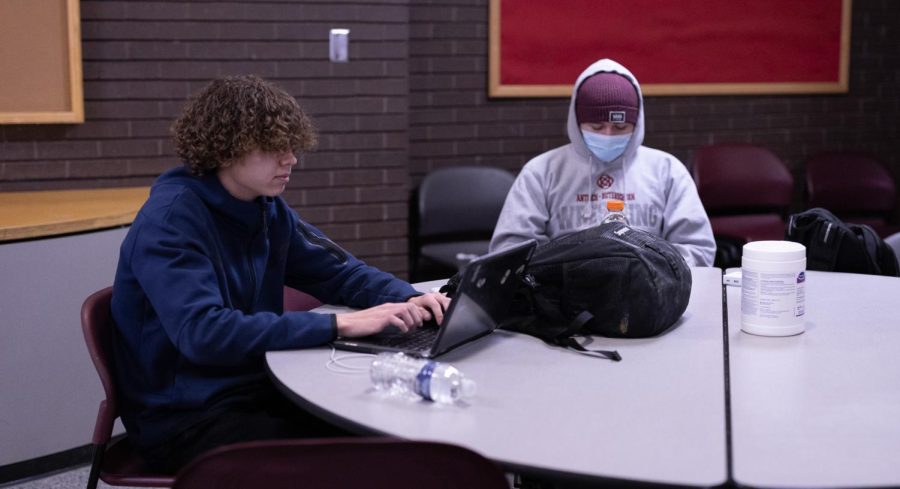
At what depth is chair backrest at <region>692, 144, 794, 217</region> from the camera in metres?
5.17

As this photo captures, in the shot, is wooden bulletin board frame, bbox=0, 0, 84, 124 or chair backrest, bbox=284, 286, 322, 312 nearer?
chair backrest, bbox=284, 286, 322, 312

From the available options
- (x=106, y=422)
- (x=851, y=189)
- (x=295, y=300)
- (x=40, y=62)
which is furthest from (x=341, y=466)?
(x=851, y=189)

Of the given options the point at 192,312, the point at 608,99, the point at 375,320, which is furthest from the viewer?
the point at 608,99

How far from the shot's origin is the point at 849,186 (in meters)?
5.44

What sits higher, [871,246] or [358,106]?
[358,106]

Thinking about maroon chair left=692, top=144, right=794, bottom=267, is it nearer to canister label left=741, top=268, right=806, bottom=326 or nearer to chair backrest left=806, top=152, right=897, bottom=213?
chair backrest left=806, top=152, right=897, bottom=213

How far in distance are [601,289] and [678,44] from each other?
11.8 ft

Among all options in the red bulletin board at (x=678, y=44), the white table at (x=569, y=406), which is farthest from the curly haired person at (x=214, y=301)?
the red bulletin board at (x=678, y=44)

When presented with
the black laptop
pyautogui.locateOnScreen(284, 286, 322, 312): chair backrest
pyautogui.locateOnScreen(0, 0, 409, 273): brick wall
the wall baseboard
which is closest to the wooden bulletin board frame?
pyautogui.locateOnScreen(0, 0, 409, 273): brick wall

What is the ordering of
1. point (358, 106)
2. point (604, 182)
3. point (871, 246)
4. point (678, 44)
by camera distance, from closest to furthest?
point (871, 246), point (604, 182), point (358, 106), point (678, 44)

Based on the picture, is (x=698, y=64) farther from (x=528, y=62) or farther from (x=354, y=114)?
(x=354, y=114)

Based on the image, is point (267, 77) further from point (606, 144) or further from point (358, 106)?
point (606, 144)

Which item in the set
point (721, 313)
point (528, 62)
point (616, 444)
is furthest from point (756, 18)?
point (616, 444)

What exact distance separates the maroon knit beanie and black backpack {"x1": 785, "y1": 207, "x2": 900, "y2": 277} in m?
0.64
